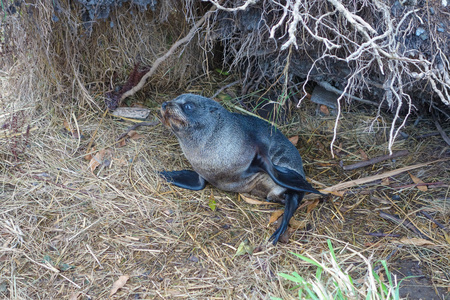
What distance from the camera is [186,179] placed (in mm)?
3863

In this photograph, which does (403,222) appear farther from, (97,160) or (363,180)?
(97,160)

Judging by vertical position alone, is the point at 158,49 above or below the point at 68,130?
above

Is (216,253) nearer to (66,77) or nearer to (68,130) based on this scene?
(68,130)

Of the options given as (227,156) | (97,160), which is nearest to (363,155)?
(227,156)

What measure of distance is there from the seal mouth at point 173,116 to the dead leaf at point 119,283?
128 cm

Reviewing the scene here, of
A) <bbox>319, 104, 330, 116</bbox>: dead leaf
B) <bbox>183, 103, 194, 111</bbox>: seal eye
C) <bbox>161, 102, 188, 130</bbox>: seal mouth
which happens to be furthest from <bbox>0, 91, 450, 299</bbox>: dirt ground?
<bbox>183, 103, 194, 111</bbox>: seal eye

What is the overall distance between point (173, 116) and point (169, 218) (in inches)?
32.9

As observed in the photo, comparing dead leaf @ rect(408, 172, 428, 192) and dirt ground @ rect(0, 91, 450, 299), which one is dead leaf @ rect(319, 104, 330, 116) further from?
dead leaf @ rect(408, 172, 428, 192)

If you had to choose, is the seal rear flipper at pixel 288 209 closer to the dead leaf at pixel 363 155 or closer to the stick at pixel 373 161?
the stick at pixel 373 161

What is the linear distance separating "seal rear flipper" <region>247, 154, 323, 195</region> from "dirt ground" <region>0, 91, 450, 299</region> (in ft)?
0.74

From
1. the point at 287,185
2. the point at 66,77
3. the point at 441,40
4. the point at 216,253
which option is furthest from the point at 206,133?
the point at 441,40

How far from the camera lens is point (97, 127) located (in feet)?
13.8

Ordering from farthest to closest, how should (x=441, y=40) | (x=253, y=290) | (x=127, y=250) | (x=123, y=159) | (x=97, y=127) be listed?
1. (x=97, y=127)
2. (x=123, y=159)
3. (x=441, y=40)
4. (x=127, y=250)
5. (x=253, y=290)

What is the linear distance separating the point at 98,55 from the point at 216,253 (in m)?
2.40
